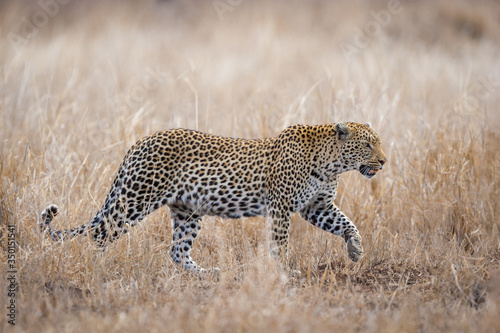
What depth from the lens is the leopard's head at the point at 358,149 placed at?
20.9 ft

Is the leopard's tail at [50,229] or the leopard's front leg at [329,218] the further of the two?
the leopard's front leg at [329,218]

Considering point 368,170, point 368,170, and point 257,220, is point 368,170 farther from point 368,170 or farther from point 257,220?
point 257,220

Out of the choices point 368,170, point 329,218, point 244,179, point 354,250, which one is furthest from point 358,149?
point 244,179

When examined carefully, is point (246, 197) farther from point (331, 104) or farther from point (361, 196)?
point (331, 104)

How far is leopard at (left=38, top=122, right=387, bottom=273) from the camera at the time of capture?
6328mm

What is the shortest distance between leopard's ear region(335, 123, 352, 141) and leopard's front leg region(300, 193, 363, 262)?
57 cm

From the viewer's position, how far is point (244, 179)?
6480mm

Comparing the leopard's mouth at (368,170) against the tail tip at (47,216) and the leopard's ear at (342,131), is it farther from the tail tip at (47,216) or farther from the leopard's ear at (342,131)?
the tail tip at (47,216)

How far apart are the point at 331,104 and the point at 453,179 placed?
2.05 meters

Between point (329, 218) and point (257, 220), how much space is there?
1176mm

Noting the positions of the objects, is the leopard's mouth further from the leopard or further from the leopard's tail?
the leopard's tail

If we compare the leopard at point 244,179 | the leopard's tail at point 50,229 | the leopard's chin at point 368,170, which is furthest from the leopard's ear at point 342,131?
the leopard's tail at point 50,229

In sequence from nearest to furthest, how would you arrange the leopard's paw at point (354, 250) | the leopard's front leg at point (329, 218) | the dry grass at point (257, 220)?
the dry grass at point (257, 220), the leopard's paw at point (354, 250), the leopard's front leg at point (329, 218)

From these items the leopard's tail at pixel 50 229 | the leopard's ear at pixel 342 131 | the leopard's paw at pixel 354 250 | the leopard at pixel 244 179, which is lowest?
the leopard's paw at pixel 354 250
